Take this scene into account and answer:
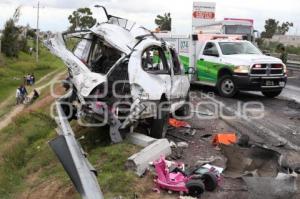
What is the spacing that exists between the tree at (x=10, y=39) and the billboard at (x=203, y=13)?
34651mm

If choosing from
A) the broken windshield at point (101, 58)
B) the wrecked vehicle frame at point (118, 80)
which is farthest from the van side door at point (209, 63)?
the broken windshield at point (101, 58)

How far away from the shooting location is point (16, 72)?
2008 inches

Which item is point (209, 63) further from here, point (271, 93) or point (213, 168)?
point (213, 168)

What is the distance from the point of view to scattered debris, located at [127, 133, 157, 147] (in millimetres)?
10255

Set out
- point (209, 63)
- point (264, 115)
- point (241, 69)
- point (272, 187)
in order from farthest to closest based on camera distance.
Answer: point (209, 63)
point (241, 69)
point (264, 115)
point (272, 187)

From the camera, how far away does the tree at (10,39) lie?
205 ft

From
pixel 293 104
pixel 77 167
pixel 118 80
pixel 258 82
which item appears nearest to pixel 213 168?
pixel 77 167

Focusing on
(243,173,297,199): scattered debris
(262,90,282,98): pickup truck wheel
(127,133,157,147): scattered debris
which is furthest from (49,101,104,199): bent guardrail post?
(262,90,282,98): pickup truck wheel

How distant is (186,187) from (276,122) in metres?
6.09

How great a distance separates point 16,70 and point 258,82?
40132mm

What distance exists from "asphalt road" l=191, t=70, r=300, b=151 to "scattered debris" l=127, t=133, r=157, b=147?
233cm

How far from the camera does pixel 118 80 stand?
10680 mm

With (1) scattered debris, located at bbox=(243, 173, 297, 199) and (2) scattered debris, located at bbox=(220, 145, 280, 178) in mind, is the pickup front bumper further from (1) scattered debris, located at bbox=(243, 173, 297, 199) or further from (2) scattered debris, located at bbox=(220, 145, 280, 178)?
(1) scattered debris, located at bbox=(243, 173, 297, 199)

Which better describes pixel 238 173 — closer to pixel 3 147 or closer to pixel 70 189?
pixel 70 189
